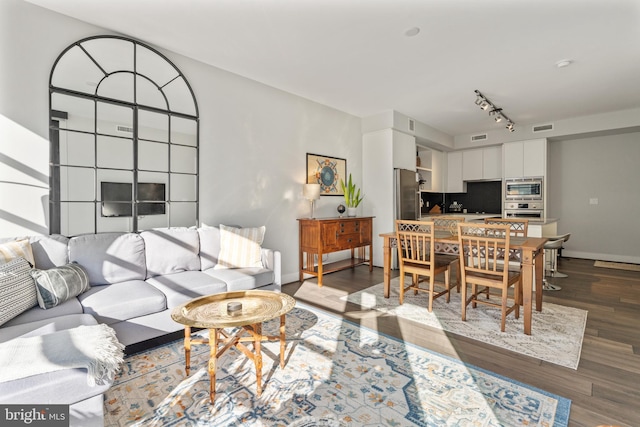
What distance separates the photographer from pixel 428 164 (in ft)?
22.6

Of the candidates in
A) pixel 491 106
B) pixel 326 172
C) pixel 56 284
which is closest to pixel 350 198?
pixel 326 172

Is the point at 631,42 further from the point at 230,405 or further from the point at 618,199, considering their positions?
the point at 230,405

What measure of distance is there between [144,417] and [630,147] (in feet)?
27.2

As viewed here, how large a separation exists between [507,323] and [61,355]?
3.36m

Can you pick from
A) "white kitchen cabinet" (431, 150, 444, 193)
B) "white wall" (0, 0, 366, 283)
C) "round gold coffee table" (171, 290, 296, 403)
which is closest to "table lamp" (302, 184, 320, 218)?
"white wall" (0, 0, 366, 283)

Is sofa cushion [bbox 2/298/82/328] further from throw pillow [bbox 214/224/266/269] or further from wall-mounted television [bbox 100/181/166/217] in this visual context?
throw pillow [bbox 214/224/266/269]

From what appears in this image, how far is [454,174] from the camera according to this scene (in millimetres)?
7406

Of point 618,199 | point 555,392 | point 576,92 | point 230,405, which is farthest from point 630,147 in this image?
point 230,405

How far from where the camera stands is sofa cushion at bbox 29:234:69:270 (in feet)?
7.50

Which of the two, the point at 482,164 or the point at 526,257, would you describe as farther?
the point at 482,164

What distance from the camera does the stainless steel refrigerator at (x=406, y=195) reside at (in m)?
5.34

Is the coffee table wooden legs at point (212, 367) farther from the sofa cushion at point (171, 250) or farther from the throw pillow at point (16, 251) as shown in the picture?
the throw pillow at point (16, 251)

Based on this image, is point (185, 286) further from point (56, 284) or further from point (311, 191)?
point (311, 191)

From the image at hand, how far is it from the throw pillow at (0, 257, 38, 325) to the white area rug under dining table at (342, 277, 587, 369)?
9.13 ft
